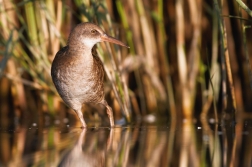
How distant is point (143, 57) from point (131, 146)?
3.17 meters

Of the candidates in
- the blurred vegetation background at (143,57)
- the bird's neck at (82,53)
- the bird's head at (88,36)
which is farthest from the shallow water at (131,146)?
the blurred vegetation background at (143,57)

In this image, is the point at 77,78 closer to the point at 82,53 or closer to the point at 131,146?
the point at 82,53

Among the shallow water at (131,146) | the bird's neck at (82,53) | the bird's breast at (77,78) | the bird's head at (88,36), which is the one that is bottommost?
the shallow water at (131,146)

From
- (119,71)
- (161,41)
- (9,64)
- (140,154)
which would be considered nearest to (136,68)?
(161,41)

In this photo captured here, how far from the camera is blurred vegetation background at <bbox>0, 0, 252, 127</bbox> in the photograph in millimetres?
7102

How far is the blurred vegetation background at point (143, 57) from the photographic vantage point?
7.10 m

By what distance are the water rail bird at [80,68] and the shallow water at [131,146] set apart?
35 cm

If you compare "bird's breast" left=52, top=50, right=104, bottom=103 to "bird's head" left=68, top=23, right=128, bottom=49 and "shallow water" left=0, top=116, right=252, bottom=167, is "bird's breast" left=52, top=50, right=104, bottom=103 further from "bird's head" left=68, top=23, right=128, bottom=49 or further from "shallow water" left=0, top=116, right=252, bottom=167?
"shallow water" left=0, top=116, right=252, bottom=167

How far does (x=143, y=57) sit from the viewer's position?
7652 millimetres

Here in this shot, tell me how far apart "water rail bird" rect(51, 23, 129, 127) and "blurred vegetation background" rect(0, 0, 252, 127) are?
0.63 meters

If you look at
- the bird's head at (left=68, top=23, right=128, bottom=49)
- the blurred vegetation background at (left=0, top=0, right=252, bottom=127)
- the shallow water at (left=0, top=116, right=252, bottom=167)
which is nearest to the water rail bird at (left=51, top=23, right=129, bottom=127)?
the bird's head at (left=68, top=23, right=128, bottom=49)

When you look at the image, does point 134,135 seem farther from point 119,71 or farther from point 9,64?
point 9,64

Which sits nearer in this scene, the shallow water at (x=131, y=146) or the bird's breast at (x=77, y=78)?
the shallow water at (x=131, y=146)

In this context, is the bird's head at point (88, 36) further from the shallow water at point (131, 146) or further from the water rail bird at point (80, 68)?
the shallow water at point (131, 146)
